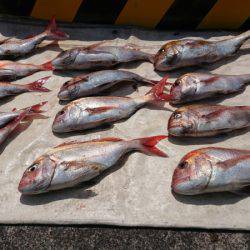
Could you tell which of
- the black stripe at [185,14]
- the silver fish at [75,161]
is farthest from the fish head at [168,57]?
the silver fish at [75,161]

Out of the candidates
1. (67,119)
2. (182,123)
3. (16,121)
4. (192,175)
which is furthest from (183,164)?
(16,121)

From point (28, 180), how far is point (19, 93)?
Answer: 1153 millimetres

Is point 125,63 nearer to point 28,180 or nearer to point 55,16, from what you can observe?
point 55,16

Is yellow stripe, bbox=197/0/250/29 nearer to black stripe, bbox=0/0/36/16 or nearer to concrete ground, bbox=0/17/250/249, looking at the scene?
black stripe, bbox=0/0/36/16

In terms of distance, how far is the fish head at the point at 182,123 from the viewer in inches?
125

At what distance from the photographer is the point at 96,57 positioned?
394 cm

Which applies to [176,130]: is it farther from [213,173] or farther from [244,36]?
[244,36]

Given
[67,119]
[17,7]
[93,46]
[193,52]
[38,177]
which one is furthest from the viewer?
[17,7]

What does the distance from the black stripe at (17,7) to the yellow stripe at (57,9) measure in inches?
2.0

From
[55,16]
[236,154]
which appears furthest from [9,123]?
[236,154]

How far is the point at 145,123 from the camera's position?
3.46 meters

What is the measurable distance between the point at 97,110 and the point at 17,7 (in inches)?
65.2

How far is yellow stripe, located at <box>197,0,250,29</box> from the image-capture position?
4059 millimetres

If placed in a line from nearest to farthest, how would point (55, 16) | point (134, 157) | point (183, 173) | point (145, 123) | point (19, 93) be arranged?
point (183, 173) → point (134, 157) → point (145, 123) → point (19, 93) → point (55, 16)
